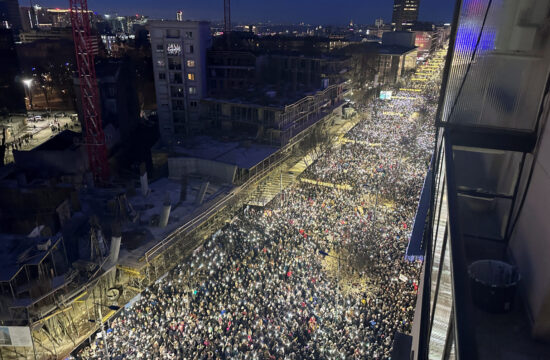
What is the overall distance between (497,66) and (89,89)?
2368 centimetres

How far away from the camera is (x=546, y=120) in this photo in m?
5.50

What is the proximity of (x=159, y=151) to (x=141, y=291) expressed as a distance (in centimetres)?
1264

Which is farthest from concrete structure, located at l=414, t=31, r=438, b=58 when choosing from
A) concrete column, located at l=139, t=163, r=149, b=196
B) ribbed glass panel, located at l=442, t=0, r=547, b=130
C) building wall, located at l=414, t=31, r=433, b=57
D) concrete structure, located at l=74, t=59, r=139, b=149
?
ribbed glass panel, located at l=442, t=0, r=547, b=130

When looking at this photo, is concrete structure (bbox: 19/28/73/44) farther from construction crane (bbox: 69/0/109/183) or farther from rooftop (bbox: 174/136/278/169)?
rooftop (bbox: 174/136/278/169)

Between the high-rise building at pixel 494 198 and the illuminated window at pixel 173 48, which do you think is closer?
the high-rise building at pixel 494 198

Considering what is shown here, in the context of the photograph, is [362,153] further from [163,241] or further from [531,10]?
[531,10]

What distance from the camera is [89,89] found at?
77.2ft

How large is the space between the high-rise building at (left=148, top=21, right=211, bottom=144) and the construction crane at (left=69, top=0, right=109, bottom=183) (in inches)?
279

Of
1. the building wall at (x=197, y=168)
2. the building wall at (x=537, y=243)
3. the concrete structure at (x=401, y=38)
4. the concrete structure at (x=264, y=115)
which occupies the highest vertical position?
the concrete structure at (x=401, y=38)

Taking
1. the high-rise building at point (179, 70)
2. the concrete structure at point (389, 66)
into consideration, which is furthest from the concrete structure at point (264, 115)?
the concrete structure at point (389, 66)

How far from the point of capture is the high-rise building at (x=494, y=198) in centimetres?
415

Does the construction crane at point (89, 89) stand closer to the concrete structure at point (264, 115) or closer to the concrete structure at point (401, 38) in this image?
the concrete structure at point (264, 115)

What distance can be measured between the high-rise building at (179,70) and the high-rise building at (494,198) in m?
26.3

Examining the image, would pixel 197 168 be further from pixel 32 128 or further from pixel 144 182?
pixel 32 128
